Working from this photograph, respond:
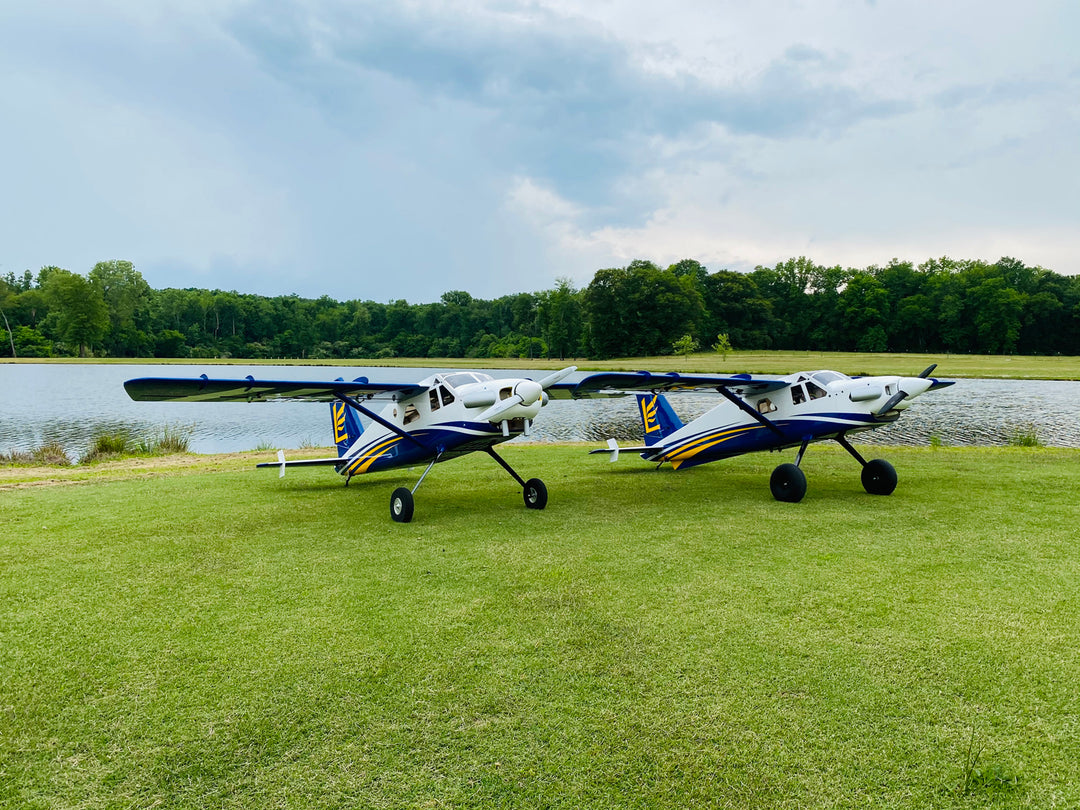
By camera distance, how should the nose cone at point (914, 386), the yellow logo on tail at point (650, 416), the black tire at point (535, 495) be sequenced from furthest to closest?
the yellow logo on tail at point (650, 416), the black tire at point (535, 495), the nose cone at point (914, 386)

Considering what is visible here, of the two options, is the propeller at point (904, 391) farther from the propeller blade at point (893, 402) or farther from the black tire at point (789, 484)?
the black tire at point (789, 484)

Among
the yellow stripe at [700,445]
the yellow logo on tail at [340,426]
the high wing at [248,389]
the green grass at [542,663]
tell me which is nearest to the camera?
the green grass at [542,663]

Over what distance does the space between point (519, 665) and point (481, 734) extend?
0.76 meters

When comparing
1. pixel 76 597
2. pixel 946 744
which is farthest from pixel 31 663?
pixel 946 744

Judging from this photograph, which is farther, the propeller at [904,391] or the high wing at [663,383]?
the high wing at [663,383]

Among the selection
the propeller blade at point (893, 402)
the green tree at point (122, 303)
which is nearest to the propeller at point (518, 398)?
the propeller blade at point (893, 402)

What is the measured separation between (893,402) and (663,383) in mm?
3563

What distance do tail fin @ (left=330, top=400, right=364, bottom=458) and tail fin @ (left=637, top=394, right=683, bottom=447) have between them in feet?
19.7

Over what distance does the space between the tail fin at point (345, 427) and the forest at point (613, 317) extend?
70.6 meters

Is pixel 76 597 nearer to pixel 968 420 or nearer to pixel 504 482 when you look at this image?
pixel 504 482

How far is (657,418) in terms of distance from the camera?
1267cm

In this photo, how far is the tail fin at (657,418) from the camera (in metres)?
12.5

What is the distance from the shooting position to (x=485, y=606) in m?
5.03

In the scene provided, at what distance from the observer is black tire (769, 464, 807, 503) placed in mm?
9172
